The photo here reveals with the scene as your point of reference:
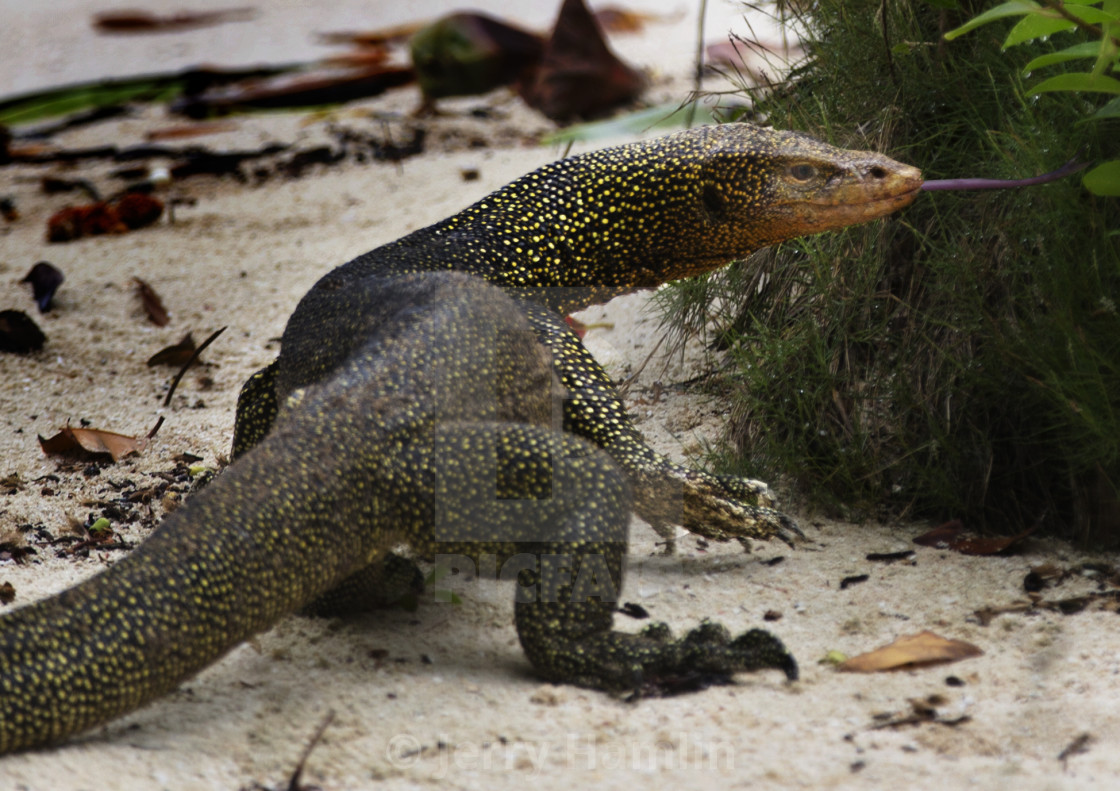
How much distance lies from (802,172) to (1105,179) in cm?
89

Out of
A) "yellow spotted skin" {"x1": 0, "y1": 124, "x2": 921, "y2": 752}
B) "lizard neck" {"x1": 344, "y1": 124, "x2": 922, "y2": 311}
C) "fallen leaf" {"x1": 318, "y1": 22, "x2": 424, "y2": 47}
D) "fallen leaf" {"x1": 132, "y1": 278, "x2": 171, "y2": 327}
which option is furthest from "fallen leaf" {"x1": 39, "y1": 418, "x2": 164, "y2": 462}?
"fallen leaf" {"x1": 318, "y1": 22, "x2": 424, "y2": 47}

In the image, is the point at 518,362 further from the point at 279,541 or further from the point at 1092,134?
the point at 1092,134

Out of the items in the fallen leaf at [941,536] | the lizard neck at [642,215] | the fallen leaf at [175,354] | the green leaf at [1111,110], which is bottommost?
the fallen leaf at [941,536]

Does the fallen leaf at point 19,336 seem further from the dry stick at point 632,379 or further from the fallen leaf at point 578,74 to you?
the fallen leaf at point 578,74

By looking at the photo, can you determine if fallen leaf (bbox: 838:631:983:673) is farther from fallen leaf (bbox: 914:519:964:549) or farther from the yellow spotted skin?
fallen leaf (bbox: 914:519:964:549)

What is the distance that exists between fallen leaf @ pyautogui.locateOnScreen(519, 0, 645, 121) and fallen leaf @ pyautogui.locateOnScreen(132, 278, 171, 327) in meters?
3.67

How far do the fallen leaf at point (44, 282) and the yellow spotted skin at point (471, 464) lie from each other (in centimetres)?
229

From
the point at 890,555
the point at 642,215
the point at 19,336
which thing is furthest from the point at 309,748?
the point at 19,336

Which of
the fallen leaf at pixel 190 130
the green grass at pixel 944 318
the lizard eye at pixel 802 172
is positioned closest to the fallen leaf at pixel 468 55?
the fallen leaf at pixel 190 130

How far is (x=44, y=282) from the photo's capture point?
17.1 ft

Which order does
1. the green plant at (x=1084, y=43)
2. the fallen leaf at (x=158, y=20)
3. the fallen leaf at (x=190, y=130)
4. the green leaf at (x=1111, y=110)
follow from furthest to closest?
the fallen leaf at (x=158, y=20)
the fallen leaf at (x=190, y=130)
the green leaf at (x=1111, y=110)
the green plant at (x=1084, y=43)

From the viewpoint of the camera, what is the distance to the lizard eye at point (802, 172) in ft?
11.2

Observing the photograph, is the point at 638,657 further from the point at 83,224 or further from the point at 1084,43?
the point at 83,224

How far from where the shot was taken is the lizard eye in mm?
3420
